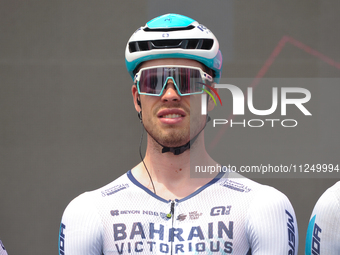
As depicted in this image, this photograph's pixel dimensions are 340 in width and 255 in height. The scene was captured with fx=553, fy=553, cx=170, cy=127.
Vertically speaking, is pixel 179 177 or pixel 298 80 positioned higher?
pixel 298 80

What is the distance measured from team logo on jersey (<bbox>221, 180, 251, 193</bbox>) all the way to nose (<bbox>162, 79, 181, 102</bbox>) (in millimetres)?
712

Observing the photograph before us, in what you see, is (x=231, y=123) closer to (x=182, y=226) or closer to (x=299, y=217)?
(x=299, y=217)

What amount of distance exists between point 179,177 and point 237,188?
1.40 feet

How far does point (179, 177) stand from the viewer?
159 inches

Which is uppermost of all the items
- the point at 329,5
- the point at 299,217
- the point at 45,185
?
the point at 329,5

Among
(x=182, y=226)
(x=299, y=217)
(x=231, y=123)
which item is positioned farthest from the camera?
(x=299, y=217)

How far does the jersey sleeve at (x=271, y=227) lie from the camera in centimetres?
374

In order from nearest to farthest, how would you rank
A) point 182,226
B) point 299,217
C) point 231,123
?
point 182,226
point 231,123
point 299,217

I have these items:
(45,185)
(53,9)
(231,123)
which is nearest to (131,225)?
(231,123)

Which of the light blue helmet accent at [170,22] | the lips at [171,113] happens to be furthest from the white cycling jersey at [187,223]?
the light blue helmet accent at [170,22]

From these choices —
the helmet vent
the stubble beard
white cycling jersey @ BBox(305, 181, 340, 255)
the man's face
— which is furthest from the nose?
white cycling jersey @ BBox(305, 181, 340, 255)

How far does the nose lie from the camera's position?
394cm

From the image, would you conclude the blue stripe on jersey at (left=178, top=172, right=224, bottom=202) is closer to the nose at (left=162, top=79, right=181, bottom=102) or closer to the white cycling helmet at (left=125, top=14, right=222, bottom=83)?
the nose at (left=162, top=79, right=181, bottom=102)

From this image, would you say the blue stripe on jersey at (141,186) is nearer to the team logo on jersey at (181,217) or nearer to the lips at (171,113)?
the team logo on jersey at (181,217)
